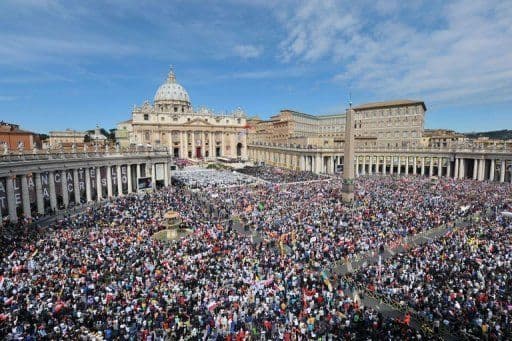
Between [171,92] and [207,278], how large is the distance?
11636 centimetres

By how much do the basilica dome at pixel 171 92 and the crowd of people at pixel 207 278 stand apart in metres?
99.2

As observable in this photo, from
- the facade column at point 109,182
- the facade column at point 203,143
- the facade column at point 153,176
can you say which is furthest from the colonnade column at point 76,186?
the facade column at point 203,143

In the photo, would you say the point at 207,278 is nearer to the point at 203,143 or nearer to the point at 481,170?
the point at 481,170

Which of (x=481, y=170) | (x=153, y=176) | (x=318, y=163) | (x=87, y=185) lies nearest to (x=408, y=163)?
(x=481, y=170)

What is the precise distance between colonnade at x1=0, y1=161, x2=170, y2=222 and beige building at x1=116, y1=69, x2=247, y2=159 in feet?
135

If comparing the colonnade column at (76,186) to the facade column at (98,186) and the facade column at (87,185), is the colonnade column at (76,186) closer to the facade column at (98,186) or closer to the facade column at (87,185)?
the facade column at (87,185)

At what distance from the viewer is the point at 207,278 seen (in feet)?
51.9

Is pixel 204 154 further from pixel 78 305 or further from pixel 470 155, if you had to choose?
pixel 78 305

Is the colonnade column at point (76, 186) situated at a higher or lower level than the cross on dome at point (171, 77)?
lower

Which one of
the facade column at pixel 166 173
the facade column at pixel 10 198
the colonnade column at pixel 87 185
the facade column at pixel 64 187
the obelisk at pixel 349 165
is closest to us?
the facade column at pixel 10 198

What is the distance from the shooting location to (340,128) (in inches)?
4471

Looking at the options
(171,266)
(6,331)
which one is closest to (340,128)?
(171,266)

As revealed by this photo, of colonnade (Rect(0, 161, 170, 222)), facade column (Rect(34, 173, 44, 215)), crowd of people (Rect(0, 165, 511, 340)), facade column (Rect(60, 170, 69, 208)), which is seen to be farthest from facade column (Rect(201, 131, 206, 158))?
crowd of people (Rect(0, 165, 511, 340))

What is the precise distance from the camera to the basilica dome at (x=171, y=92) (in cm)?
12069
